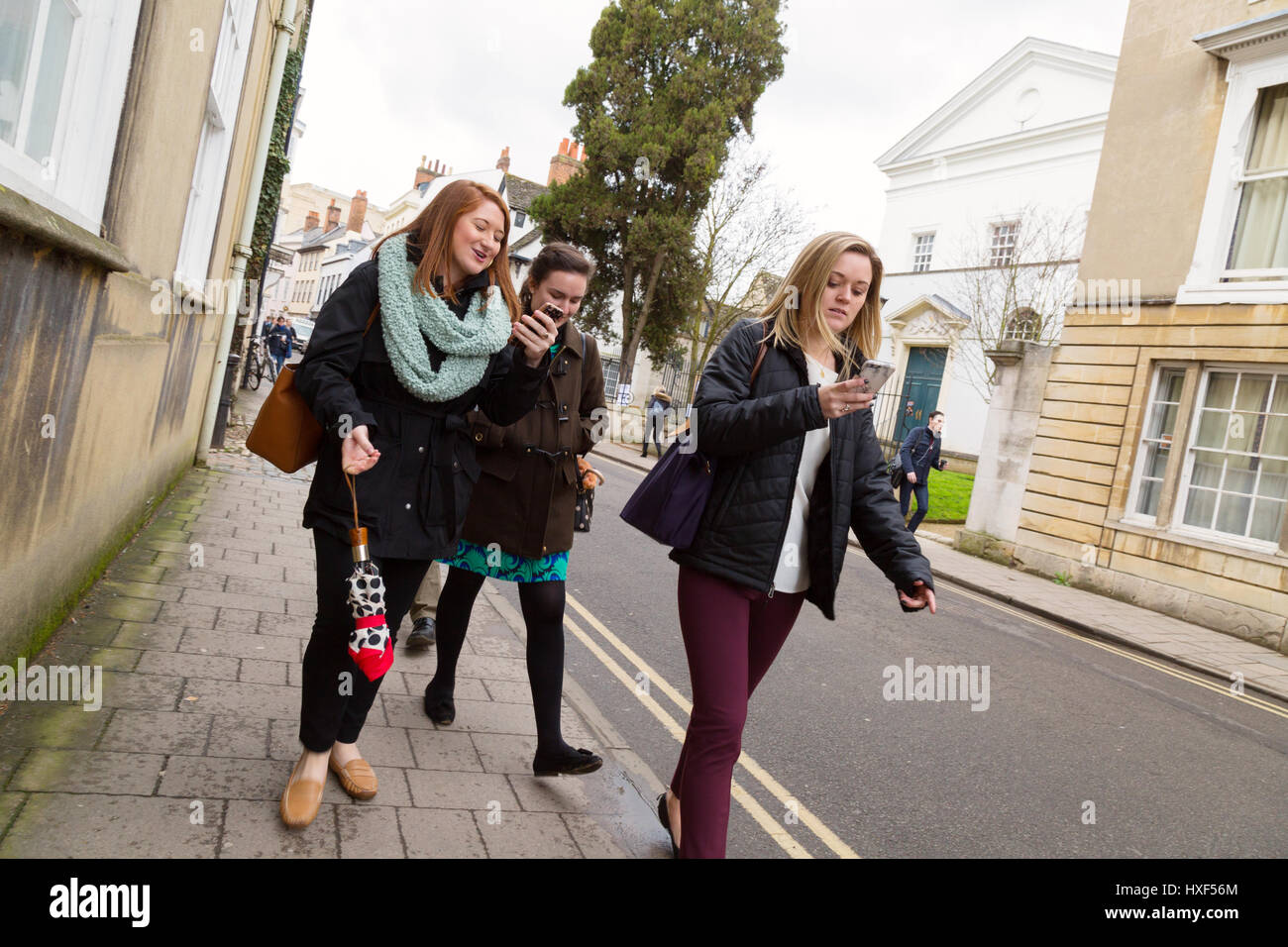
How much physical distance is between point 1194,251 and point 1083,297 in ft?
4.93

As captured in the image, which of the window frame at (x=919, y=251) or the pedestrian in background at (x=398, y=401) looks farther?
the window frame at (x=919, y=251)

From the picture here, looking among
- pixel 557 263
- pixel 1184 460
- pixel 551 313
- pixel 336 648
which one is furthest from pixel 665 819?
pixel 1184 460

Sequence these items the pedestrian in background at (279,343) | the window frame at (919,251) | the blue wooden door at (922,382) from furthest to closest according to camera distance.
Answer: the window frame at (919,251)
the pedestrian in background at (279,343)
the blue wooden door at (922,382)

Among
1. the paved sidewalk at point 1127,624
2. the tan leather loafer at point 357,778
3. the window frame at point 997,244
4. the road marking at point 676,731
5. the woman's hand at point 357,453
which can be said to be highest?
the window frame at point 997,244

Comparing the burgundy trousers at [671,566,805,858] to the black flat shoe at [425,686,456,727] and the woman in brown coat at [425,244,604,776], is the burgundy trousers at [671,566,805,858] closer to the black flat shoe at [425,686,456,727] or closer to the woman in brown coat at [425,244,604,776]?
the woman in brown coat at [425,244,604,776]

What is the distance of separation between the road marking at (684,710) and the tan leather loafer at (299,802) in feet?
5.70

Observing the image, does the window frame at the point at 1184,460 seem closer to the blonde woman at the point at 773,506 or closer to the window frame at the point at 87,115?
the blonde woman at the point at 773,506

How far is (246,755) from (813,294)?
2.49m

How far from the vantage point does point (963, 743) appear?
4.96 metres

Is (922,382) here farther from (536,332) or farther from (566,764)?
(536,332)

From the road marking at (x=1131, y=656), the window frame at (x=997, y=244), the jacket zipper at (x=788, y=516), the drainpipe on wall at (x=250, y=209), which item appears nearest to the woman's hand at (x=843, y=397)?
the jacket zipper at (x=788, y=516)

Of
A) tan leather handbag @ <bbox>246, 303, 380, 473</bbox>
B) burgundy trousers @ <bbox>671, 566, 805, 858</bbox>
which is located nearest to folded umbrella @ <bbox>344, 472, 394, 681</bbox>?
tan leather handbag @ <bbox>246, 303, 380, 473</bbox>

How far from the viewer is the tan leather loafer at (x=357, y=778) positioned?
2.97 m

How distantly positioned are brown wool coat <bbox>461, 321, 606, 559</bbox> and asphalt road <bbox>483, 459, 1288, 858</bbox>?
4.37 feet
